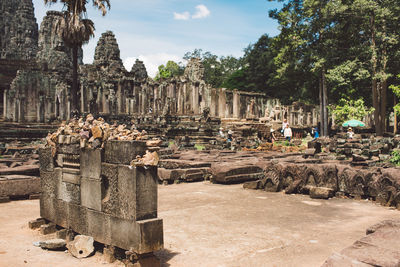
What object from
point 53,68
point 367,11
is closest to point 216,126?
point 367,11

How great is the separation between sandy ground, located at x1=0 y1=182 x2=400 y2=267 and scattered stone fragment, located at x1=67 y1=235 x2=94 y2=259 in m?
0.09

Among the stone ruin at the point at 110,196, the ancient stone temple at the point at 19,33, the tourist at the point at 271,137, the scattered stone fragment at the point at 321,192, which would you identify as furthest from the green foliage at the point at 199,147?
the ancient stone temple at the point at 19,33

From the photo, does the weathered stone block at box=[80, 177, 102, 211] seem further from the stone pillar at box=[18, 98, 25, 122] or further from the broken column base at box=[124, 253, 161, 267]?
the stone pillar at box=[18, 98, 25, 122]

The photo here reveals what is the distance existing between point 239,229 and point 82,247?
7.80ft

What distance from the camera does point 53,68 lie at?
38.8 metres

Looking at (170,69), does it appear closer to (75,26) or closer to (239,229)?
(75,26)

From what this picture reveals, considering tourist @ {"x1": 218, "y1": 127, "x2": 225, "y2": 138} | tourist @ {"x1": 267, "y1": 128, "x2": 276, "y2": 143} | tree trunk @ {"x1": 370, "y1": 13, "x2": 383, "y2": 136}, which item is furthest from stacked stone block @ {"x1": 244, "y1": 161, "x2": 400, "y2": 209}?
tree trunk @ {"x1": 370, "y1": 13, "x2": 383, "y2": 136}

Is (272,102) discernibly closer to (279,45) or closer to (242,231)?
(279,45)

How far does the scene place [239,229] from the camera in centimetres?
562

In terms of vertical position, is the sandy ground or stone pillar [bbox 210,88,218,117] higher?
stone pillar [bbox 210,88,218,117]

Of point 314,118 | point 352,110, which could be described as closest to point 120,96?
point 352,110

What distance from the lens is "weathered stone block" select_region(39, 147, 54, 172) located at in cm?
561

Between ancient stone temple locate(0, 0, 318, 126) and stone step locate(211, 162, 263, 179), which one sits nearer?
stone step locate(211, 162, 263, 179)

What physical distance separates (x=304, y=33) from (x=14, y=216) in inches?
1089
